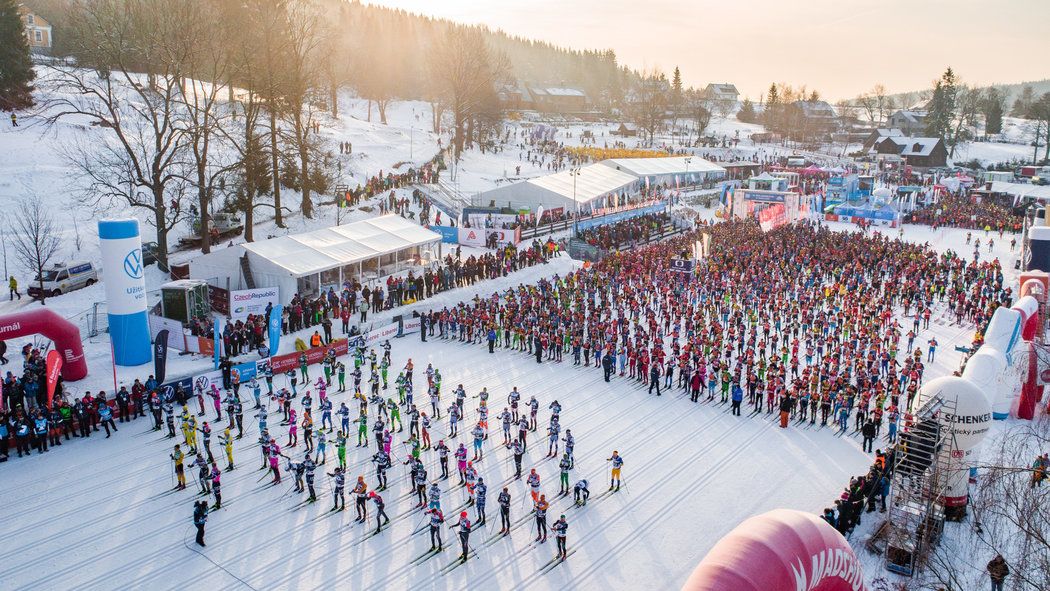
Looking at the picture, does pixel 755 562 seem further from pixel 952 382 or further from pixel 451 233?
pixel 451 233

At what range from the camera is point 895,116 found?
10625cm

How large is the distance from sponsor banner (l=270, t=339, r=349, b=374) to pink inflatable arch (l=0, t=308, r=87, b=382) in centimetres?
486

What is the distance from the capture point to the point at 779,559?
5965 millimetres

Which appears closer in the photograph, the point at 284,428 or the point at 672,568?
the point at 672,568

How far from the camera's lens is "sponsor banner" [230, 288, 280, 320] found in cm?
2077

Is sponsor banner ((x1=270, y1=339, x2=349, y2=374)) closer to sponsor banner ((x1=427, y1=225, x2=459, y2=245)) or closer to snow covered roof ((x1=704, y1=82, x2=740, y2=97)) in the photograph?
sponsor banner ((x1=427, y1=225, x2=459, y2=245))

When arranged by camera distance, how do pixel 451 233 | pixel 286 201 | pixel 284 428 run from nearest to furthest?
pixel 284 428, pixel 451 233, pixel 286 201

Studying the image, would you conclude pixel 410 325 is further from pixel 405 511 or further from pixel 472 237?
pixel 405 511

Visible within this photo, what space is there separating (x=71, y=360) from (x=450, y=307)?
38.6 ft

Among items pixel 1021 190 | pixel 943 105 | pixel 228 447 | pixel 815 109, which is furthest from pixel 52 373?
pixel 815 109

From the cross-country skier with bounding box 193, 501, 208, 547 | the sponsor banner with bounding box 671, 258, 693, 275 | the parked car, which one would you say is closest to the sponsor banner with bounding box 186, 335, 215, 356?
the parked car

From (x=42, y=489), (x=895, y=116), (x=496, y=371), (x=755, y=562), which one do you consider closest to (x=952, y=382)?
(x=755, y=562)

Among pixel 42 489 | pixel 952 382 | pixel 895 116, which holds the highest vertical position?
pixel 895 116

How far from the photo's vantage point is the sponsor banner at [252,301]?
20.8m
